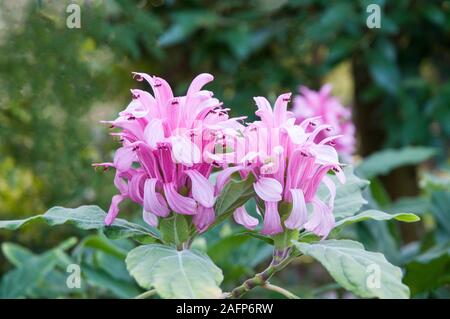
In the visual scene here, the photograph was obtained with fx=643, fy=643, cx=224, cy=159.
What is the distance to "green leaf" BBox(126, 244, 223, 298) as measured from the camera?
1.73 feet

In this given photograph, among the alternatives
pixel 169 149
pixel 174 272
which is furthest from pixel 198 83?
pixel 174 272

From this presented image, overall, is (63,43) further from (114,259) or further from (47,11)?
(114,259)

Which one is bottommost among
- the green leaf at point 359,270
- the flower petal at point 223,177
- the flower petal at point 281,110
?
the green leaf at point 359,270

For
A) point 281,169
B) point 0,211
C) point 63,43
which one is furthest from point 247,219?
point 0,211

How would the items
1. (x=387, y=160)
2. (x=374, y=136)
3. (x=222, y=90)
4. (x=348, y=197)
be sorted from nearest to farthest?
(x=348, y=197) → (x=387, y=160) → (x=222, y=90) → (x=374, y=136)

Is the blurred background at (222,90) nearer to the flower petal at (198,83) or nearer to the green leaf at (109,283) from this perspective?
the green leaf at (109,283)

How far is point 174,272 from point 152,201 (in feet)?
0.26

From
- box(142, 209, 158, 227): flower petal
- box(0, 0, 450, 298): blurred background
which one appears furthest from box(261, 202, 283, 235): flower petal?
box(0, 0, 450, 298): blurred background

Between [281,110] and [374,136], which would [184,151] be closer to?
[281,110]

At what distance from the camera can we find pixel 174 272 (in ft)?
1.80

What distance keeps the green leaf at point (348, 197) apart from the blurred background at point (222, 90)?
298mm

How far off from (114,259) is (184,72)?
1.55 metres

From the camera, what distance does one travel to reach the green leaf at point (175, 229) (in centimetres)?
62

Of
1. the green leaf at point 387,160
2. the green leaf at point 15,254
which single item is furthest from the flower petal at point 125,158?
A: the green leaf at point 387,160
